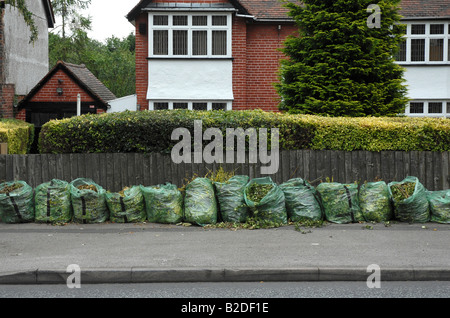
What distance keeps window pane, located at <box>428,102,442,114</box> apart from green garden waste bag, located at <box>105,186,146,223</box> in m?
14.9

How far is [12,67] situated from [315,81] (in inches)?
463

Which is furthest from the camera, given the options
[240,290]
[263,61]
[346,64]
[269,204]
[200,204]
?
[263,61]

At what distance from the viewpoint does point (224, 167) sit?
10.6m

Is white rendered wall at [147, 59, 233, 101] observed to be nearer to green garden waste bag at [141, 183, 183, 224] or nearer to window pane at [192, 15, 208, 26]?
window pane at [192, 15, 208, 26]

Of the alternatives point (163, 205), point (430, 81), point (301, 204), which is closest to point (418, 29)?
point (430, 81)

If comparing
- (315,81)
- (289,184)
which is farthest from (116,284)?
(315,81)

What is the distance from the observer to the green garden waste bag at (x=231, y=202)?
30.0 feet

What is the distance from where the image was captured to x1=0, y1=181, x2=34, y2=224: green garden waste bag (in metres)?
9.17

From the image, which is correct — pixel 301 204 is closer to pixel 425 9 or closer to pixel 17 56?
pixel 425 9

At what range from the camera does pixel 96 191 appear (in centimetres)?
939

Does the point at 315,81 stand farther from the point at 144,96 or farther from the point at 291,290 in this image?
the point at 291,290

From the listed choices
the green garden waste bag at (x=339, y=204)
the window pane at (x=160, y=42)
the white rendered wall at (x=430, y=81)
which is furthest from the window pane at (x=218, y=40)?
the green garden waste bag at (x=339, y=204)

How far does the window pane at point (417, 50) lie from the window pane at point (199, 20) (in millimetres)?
7819

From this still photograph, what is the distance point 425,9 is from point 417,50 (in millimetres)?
1596
